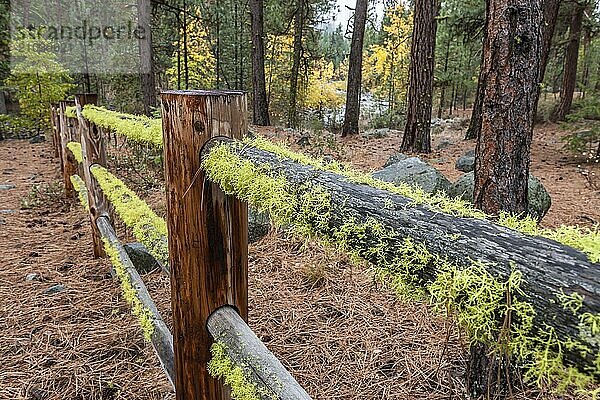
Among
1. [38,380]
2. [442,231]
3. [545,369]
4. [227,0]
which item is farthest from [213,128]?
[227,0]

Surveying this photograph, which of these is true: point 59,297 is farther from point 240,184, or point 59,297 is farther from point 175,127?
point 240,184

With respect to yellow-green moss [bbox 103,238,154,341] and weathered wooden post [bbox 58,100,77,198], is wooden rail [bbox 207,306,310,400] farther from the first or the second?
weathered wooden post [bbox 58,100,77,198]

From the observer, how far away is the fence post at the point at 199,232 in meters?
1.25

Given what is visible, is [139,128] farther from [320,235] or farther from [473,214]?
[473,214]

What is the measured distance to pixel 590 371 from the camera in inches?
18.2

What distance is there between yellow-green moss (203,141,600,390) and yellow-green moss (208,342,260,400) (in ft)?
1.72

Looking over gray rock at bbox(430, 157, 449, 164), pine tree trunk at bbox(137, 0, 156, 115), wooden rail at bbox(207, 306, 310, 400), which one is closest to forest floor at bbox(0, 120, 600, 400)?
wooden rail at bbox(207, 306, 310, 400)

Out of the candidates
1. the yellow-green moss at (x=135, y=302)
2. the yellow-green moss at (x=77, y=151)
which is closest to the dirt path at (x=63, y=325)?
the yellow-green moss at (x=135, y=302)

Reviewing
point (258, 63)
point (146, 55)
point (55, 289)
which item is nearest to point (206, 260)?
point (55, 289)

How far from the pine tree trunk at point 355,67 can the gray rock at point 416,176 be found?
22.4ft

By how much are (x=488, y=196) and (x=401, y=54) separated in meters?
26.1

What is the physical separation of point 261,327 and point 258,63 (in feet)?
36.5

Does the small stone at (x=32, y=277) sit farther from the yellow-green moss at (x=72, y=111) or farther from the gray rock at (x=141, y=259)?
the yellow-green moss at (x=72, y=111)

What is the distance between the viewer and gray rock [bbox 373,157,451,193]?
175 inches
